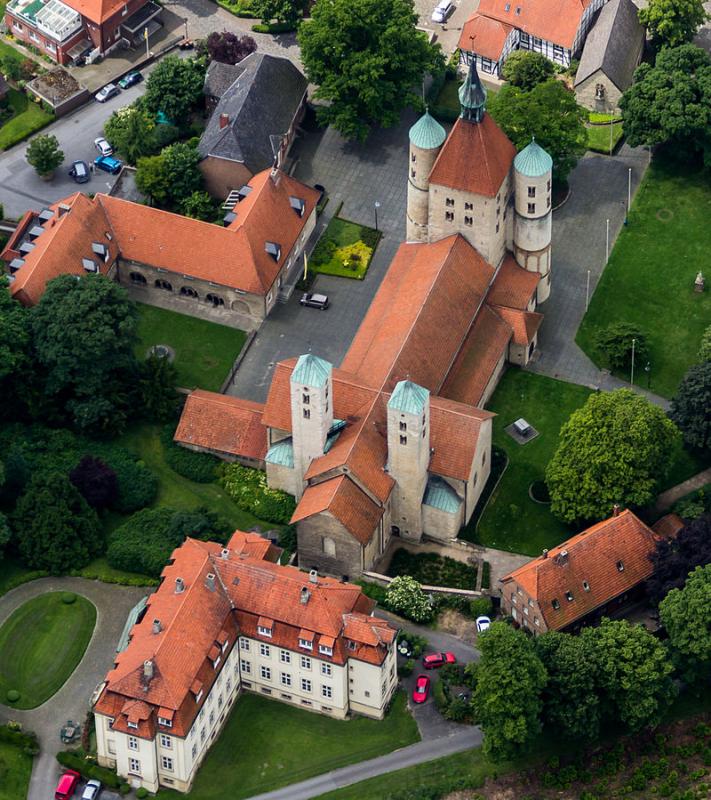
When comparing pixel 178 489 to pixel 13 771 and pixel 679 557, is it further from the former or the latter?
pixel 679 557

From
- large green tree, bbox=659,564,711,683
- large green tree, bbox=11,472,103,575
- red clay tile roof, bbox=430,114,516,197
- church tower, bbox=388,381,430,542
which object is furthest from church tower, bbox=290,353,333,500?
large green tree, bbox=659,564,711,683

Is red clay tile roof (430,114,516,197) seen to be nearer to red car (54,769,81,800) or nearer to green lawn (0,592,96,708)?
green lawn (0,592,96,708)

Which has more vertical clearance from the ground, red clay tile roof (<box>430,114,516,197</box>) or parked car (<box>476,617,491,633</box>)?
red clay tile roof (<box>430,114,516,197</box>)

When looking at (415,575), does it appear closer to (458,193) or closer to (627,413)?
(627,413)

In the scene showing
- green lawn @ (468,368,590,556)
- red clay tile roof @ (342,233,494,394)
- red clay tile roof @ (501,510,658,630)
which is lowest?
green lawn @ (468,368,590,556)

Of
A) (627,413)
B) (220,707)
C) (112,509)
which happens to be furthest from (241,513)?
(627,413)

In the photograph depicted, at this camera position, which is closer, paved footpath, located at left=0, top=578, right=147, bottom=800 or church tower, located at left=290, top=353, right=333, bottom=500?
paved footpath, located at left=0, top=578, right=147, bottom=800

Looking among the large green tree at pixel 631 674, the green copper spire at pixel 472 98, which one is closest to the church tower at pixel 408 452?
the large green tree at pixel 631 674
